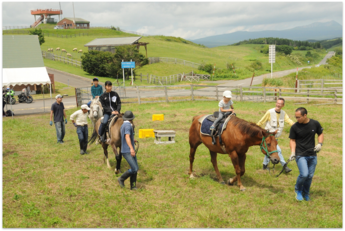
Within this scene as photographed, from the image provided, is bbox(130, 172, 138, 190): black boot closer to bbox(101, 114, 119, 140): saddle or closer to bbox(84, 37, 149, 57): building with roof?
bbox(101, 114, 119, 140): saddle

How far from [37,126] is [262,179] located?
1280 cm

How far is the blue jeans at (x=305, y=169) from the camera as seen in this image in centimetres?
646

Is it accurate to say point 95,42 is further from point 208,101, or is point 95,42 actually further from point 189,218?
point 189,218

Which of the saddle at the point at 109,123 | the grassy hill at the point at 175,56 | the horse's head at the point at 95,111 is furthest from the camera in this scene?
the grassy hill at the point at 175,56

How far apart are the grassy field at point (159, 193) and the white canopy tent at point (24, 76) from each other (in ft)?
41.0

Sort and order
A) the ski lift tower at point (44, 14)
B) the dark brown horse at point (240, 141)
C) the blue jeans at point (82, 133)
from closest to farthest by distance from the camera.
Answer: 1. the dark brown horse at point (240, 141)
2. the blue jeans at point (82, 133)
3. the ski lift tower at point (44, 14)

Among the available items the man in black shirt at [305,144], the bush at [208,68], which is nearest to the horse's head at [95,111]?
the man in black shirt at [305,144]

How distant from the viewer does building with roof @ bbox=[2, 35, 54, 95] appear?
76.2 ft

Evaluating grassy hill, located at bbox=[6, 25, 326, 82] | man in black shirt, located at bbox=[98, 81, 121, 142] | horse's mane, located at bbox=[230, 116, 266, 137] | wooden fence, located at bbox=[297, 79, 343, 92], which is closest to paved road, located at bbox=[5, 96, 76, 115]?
man in black shirt, located at bbox=[98, 81, 121, 142]

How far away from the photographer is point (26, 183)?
25.9 feet

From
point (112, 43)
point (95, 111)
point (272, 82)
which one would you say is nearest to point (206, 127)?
point (95, 111)

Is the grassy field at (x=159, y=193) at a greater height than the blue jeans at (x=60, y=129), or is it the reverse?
the blue jeans at (x=60, y=129)

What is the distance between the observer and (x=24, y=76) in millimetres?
23766

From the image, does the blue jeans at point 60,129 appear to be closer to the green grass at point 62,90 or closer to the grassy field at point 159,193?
the grassy field at point 159,193
